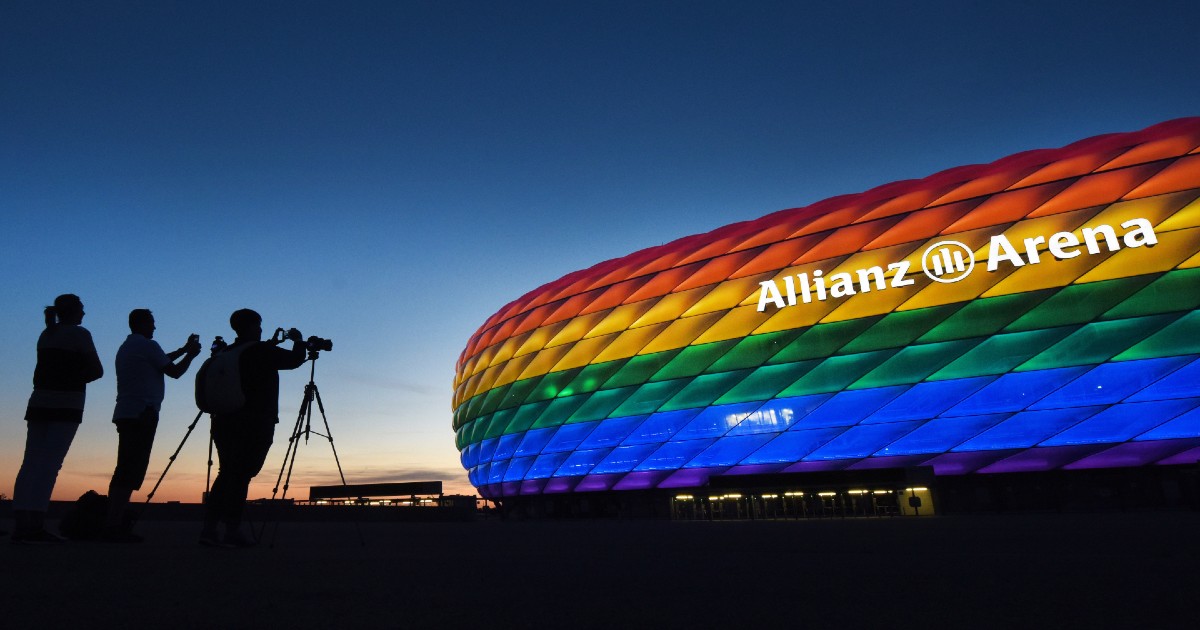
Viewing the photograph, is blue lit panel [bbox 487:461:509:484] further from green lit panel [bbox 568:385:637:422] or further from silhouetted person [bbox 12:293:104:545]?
silhouetted person [bbox 12:293:104:545]

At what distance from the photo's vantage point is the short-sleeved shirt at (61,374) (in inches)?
195

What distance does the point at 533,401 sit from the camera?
69.5 ft

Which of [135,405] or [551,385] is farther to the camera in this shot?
[551,385]

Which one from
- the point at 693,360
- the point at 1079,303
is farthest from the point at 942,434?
the point at 693,360

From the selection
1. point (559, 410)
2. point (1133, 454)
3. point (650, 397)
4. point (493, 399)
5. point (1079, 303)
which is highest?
point (493, 399)

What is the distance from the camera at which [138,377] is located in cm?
515

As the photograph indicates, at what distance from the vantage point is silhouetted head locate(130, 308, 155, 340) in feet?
17.6

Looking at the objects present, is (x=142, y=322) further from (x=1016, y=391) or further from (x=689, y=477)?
(x=1016, y=391)

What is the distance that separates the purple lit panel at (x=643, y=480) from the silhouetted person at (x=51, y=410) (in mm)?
14379

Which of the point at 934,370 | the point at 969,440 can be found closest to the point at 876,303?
the point at 934,370

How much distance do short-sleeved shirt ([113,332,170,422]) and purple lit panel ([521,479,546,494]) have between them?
1632 cm

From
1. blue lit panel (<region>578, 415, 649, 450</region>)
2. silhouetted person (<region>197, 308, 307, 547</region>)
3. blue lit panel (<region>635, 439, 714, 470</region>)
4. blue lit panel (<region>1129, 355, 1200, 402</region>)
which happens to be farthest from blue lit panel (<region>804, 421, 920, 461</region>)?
silhouetted person (<region>197, 308, 307, 547</region>)

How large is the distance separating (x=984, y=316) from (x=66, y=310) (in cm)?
1503

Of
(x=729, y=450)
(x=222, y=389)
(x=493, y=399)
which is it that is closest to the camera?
(x=222, y=389)
